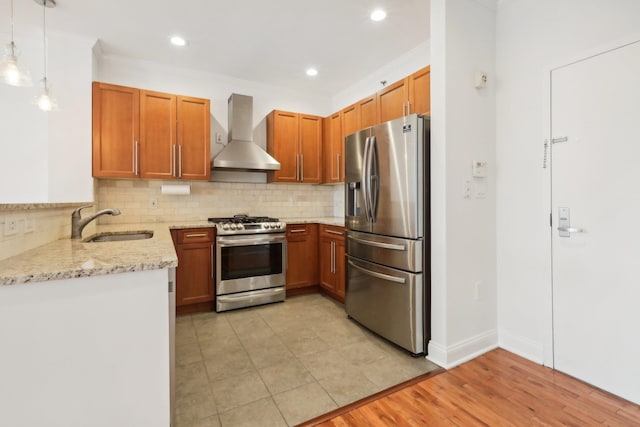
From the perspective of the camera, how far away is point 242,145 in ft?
12.2

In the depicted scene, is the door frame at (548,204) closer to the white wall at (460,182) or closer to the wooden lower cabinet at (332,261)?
the white wall at (460,182)

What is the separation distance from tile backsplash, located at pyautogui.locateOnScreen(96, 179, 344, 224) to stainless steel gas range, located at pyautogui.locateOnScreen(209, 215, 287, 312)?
38 centimetres

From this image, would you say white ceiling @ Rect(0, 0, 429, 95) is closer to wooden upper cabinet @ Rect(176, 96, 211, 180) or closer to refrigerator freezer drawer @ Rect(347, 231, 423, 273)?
wooden upper cabinet @ Rect(176, 96, 211, 180)

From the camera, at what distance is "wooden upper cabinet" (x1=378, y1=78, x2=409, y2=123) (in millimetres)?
2904

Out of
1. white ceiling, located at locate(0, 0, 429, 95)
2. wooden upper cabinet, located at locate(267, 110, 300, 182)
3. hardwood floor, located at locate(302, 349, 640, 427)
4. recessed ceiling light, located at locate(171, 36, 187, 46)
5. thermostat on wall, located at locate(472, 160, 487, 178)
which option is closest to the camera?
hardwood floor, located at locate(302, 349, 640, 427)

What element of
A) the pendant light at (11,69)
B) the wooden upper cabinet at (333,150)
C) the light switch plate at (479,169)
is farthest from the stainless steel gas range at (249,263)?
the light switch plate at (479,169)

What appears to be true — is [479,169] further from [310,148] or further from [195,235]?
[195,235]

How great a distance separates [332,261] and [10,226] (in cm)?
276

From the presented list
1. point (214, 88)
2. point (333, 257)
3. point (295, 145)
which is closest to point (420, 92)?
point (295, 145)

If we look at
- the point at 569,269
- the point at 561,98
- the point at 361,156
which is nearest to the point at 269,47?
the point at 361,156

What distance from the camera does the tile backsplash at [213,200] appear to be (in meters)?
3.44

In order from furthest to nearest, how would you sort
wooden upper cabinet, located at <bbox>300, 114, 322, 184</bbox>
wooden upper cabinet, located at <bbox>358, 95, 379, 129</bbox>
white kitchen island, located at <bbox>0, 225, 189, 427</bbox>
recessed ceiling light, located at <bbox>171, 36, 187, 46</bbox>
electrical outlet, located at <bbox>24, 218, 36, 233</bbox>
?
wooden upper cabinet, located at <bbox>300, 114, 322, 184</bbox>, wooden upper cabinet, located at <bbox>358, 95, 379, 129</bbox>, recessed ceiling light, located at <bbox>171, 36, 187, 46</bbox>, electrical outlet, located at <bbox>24, 218, 36, 233</bbox>, white kitchen island, located at <bbox>0, 225, 189, 427</bbox>

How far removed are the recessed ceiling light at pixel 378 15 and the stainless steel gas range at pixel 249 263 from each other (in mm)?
2251

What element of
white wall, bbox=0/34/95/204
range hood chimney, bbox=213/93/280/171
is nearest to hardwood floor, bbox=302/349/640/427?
range hood chimney, bbox=213/93/280/171
